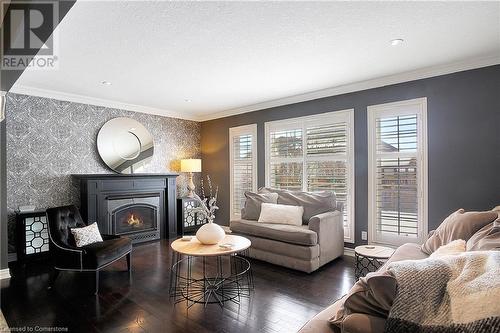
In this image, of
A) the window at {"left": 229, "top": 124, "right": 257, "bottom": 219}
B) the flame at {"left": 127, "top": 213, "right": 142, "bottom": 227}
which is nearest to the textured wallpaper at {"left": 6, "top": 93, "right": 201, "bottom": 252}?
the flame at {"left": 127, "top": 213, "right": 142, "bottom": 227}

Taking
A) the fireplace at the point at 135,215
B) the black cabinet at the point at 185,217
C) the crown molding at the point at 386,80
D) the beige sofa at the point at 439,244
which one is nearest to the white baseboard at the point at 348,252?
the beige sofa at the point at 439,244

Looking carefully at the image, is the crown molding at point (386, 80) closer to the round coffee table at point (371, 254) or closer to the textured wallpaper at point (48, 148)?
the round coffee table at point (371, 254)

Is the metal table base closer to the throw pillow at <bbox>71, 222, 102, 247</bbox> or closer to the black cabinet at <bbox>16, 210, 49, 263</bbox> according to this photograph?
the throw pillow at <bbox>71, 222, 102, 247</bbox>

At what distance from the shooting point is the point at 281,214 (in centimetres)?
416

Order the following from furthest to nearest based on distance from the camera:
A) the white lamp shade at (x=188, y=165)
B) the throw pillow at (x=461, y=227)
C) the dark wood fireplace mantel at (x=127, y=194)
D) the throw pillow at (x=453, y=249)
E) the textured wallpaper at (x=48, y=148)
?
the white lamp shade at (x=188, y=165) < the dark wood fireplace mantel at (x=127, y=194) < the textured wallpaper at (x=48, y=148) < the throw pillow at (x=461, y=227) < the throw pillow at (x=453, y=249)

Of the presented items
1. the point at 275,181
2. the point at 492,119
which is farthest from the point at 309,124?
the point at 492,119

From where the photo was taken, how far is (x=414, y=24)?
2445 millimetres

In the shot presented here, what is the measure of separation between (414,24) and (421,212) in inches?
91.7

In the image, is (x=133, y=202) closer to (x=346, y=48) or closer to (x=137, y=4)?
(x=137, y=4)

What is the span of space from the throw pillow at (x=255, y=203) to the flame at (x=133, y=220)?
6.54 feet

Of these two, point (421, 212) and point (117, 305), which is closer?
point (117, 305)

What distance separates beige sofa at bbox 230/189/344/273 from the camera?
3.48 metres

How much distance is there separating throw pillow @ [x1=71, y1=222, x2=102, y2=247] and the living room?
0.06 feet

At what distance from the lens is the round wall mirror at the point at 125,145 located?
5.01m
